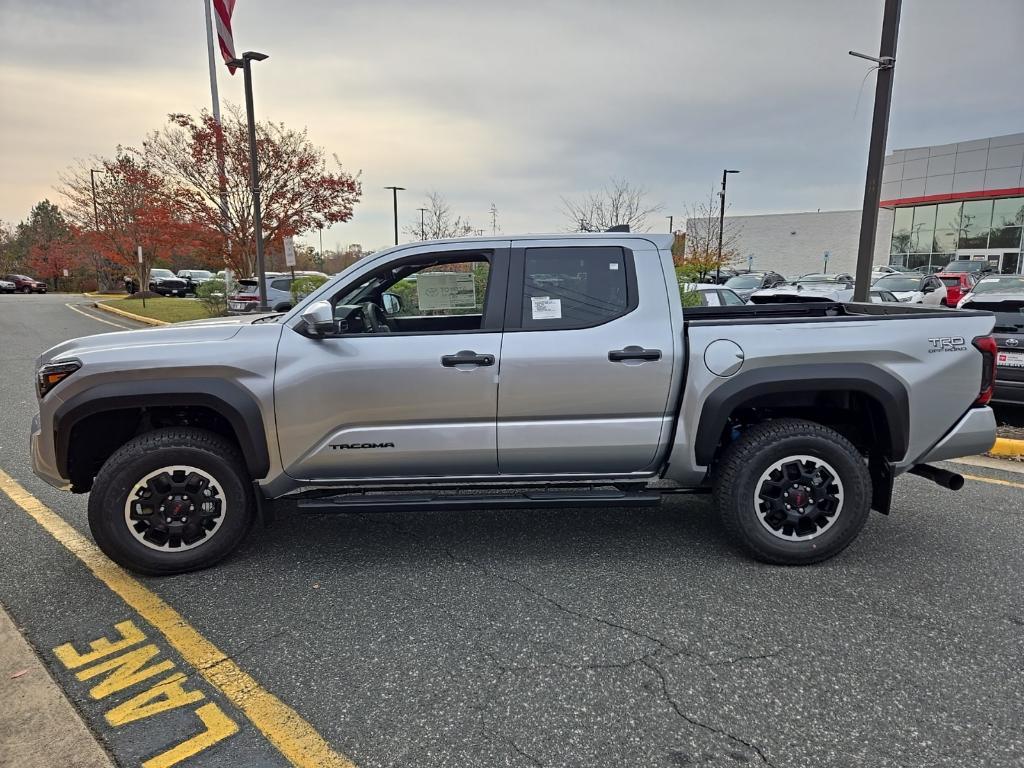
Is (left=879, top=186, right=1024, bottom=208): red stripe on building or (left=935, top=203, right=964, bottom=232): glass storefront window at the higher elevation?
(left=879, top=186, right=1024, bottom=208): red stripe on building

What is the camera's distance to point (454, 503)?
3.58m

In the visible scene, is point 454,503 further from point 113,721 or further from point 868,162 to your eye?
point 868,162

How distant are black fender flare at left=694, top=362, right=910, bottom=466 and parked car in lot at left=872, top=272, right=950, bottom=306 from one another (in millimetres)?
14612

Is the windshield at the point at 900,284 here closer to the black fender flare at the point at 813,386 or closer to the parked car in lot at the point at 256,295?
the parked car in lot at the point at 256,295

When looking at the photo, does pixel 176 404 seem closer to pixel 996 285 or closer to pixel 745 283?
pixel 996 285

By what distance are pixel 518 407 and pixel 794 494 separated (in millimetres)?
1630

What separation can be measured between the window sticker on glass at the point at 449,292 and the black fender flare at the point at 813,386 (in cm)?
156

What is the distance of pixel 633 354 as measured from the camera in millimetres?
3561

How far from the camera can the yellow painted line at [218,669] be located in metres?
2.31

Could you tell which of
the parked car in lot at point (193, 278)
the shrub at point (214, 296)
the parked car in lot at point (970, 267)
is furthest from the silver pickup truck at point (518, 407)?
the parked car in lot at point (193, 278)

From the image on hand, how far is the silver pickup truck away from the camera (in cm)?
350

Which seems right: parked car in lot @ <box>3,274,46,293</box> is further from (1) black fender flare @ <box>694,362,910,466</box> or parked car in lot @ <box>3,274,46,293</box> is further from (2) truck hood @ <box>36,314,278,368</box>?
(1) black fender flare @ <box>694,362,910,466</box>

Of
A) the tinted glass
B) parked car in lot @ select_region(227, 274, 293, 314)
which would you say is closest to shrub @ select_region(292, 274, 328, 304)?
parked car in lot @ select_region(227, 274, 293, 314)

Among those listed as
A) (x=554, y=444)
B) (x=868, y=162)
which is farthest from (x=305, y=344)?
(x=868, y=162)
